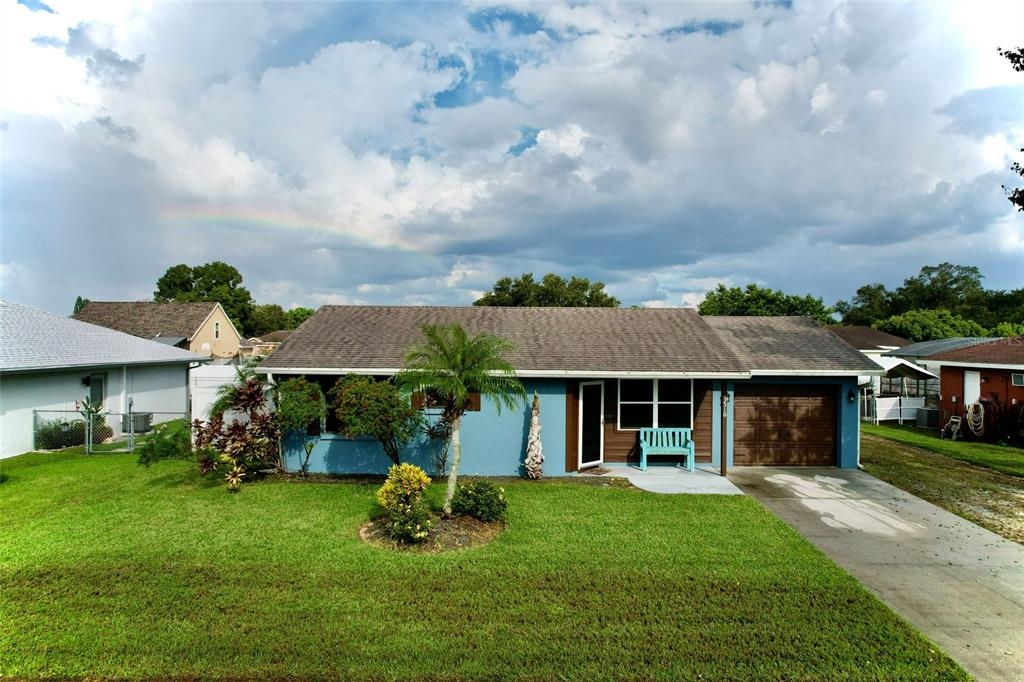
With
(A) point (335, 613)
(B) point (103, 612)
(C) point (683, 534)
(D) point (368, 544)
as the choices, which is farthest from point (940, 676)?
(B) point (103, 612)

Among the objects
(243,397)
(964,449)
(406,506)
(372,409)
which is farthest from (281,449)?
(964,449)

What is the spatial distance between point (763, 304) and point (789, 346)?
1461 inches

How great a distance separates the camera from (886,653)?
16.2 feet

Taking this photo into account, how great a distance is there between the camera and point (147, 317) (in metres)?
36.8

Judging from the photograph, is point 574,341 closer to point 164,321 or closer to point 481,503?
point 481,503

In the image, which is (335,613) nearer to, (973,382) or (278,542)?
(278,542)

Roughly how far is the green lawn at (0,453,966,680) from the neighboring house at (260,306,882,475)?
2.79m

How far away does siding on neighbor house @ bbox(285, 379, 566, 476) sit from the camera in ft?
38.2

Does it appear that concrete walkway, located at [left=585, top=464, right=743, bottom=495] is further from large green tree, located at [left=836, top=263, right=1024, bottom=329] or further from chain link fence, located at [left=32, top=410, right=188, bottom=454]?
large green tree, located at [left=836, top=263, right=1024, bottom=329]

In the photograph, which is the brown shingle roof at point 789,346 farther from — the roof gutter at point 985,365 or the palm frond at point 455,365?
the palm frond at point 455,365

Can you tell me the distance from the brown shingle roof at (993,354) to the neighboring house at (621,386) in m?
8.21

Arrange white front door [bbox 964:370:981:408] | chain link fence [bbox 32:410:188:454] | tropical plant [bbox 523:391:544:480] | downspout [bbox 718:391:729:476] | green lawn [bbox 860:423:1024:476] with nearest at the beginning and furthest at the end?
tropical plant [bbox 523:391:544:480]
downspout [bbox 718:391:729:476]
green lawn [bbox 860:423:1024:476]
chain link fence [bbox 32:410:188:454]
white front door [bbox 964:370:981:408]

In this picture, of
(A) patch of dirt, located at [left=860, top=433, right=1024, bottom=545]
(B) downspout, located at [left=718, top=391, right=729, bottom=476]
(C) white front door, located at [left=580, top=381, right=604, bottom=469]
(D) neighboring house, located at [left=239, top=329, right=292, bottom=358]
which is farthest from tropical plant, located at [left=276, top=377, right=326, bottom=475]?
(D) neighboring house, located at [left=239, top=329, right=292, bottom=358]

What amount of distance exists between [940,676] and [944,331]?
2211 inches
